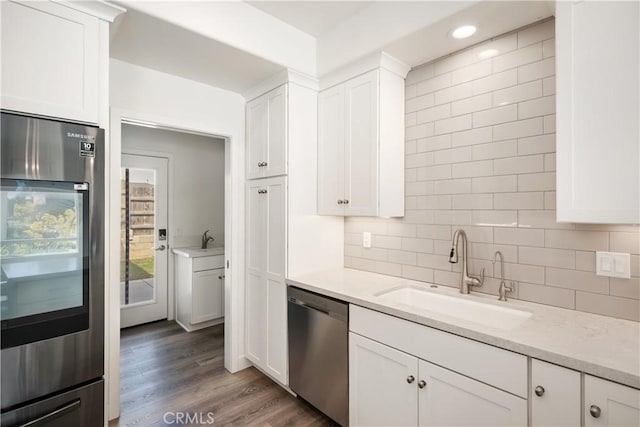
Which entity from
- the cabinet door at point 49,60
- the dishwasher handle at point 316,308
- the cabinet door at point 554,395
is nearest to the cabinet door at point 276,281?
the dishwasher handle at point 316,308

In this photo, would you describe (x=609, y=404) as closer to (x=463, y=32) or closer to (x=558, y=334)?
(x=558, y=334)

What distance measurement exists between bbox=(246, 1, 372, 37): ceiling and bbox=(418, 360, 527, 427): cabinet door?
2258 mm

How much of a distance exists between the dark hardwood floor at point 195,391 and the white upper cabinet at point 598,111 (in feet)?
6.64

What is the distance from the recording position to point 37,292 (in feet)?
4.35

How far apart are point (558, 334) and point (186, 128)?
2647 millimetres

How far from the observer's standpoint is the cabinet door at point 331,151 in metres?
2.40

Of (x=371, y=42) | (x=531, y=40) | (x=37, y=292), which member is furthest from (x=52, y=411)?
(x=531, y=40)

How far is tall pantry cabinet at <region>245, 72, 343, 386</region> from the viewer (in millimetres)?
2422

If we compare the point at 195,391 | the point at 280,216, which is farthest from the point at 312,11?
the point at 195,391

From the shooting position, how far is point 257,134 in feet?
8.81

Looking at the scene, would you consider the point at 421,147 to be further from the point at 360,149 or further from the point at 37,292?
the point at 37,292

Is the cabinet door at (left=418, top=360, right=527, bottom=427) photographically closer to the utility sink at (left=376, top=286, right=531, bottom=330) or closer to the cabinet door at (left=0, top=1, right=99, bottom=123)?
the utility sink at (left=376, top=286, right=531, bottom=330)

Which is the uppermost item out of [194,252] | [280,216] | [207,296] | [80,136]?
[80,136]

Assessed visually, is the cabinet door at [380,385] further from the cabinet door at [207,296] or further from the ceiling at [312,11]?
the cabinet door at [207,296]
